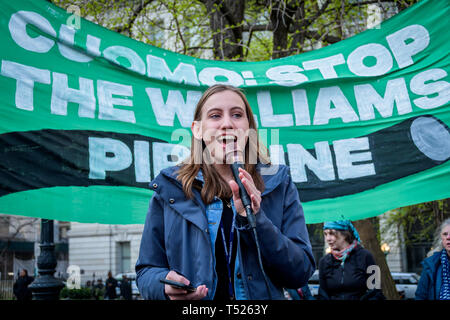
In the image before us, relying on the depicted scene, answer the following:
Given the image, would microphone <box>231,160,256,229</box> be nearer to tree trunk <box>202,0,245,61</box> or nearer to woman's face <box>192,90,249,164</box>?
woman's face <box>192,90,249,164</box>

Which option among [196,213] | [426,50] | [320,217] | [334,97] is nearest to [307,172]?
[320,217]

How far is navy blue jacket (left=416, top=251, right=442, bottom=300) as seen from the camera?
14.1 ft

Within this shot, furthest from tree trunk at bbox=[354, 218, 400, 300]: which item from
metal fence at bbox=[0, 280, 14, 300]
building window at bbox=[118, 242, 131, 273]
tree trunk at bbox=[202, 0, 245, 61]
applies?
building window at bbox=[118, 242, 131, 273]

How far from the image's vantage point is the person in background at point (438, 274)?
4242mm

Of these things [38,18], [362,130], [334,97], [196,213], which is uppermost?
[38,18]

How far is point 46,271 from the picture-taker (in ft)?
13.3

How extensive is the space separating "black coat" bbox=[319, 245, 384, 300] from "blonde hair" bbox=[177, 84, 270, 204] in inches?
125

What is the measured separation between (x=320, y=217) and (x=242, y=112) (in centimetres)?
215

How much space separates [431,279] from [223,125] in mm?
3396

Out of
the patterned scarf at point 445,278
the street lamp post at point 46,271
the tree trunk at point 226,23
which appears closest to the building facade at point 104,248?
the tree trunk at point 226,23

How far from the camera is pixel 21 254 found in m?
39.0

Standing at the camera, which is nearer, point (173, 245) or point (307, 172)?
point (173, 245)

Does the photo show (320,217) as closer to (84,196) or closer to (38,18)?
(84,196)
